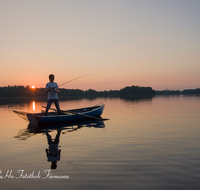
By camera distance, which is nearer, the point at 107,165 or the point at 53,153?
the point at 107,165

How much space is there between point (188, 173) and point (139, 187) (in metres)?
1.62

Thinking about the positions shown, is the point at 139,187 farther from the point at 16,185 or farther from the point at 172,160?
the point at 16,185

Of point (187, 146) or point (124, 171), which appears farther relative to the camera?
point (187, 146)

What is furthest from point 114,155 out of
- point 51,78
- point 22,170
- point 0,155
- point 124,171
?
point 51,78

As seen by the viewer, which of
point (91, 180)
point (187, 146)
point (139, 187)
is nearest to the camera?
point (139, 187)

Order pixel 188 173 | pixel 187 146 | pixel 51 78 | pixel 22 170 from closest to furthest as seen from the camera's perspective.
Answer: pixel 188 173 < pixel 22 170 < pixel 187 146 < pixel 51 78

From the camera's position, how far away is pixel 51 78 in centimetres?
1238

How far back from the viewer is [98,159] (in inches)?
235

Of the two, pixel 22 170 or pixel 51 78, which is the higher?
pixel 51 78

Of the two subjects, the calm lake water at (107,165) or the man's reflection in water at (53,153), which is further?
the man's reflection in water at (53,153)

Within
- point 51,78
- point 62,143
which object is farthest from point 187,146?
point 51,78

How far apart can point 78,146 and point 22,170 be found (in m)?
2.90

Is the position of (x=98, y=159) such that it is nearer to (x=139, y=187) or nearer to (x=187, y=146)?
(x=139, y=187)

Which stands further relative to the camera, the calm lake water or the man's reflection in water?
the man's reflection in water
